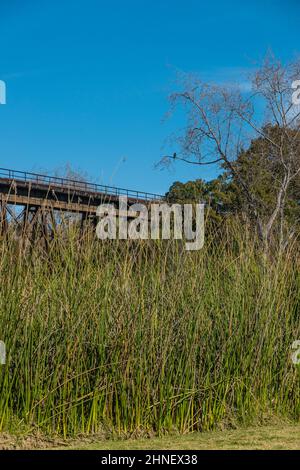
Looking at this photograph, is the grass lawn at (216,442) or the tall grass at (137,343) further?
the tall grass at (137,343)

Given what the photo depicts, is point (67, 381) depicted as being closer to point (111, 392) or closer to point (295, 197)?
point (111, 392)

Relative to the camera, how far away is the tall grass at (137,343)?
4.57m

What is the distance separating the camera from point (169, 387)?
15.5ft

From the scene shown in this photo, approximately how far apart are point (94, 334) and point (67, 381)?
14.8 inches

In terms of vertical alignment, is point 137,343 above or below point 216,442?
above

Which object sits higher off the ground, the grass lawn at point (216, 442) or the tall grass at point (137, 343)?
the tall grass at point (137, 343)

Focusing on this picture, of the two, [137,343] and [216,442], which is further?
[137,343]

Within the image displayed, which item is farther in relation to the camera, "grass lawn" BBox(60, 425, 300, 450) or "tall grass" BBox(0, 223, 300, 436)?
"tall grass" BBox(0, 223, 300, 436)

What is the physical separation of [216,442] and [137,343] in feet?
2.71

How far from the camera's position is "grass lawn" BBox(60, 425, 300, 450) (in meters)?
4.32

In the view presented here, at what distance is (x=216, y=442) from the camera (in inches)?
176

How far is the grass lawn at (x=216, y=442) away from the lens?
4.32 m

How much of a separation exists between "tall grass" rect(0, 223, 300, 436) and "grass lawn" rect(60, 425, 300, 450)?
17cm

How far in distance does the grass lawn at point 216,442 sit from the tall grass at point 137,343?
0.55 feet
